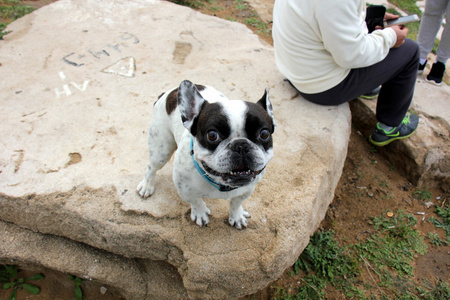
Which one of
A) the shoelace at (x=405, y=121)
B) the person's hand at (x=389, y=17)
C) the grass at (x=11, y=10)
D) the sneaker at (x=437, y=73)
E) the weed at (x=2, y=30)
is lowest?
the sneaker at (x=437, y=73)

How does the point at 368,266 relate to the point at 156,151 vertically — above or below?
below

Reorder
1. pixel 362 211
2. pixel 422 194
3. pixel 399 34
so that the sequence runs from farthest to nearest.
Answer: pixel 422 194
pixel 362 211
pixel 399 34

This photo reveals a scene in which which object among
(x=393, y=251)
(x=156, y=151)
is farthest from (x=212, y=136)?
(x=393, y=251)

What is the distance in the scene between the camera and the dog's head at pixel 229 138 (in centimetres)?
194

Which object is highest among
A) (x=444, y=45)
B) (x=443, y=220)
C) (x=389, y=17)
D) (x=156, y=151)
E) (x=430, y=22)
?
(x=389, y=17)

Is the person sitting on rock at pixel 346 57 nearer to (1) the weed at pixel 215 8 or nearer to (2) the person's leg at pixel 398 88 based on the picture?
(2) the person's leg at pixel 398 88

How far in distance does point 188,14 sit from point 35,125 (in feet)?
11.7

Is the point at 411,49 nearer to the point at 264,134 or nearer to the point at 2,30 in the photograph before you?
the point at 264,134

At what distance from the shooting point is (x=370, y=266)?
3.40m

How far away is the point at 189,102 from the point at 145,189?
116 cm

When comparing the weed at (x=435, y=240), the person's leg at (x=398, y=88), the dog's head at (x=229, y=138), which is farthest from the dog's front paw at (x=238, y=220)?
the person's leg at (x=398, y=88)

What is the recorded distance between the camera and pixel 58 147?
11.2ft

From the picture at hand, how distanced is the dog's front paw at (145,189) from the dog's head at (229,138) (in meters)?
1.01

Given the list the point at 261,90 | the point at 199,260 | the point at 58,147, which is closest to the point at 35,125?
the point at 58,147
